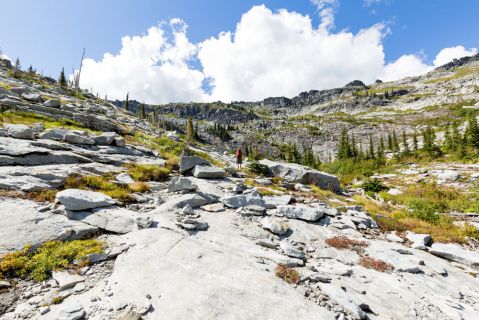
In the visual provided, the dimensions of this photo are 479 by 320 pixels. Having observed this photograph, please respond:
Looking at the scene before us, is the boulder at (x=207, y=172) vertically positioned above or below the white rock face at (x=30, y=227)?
above

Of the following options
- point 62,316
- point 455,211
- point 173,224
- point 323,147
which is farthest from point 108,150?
point 323,147

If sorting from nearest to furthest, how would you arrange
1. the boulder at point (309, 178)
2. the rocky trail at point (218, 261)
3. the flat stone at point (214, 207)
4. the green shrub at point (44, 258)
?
1. the rocky trail at point (218, 261)
2. the green shrub at point (44, 258)
3. the flat stone at point (214, 207)
4. the boulder at point (309, 178)

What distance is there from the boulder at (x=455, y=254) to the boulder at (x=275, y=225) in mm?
6206

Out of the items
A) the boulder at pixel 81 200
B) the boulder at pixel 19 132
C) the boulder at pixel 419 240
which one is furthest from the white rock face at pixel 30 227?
the boulder at pixel 419 240

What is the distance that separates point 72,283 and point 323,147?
157677mm

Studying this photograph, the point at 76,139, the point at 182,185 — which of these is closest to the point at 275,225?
the point at 182,185

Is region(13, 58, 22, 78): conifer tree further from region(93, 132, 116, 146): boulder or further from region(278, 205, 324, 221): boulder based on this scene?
region(278, 205, 324, 221): boulder

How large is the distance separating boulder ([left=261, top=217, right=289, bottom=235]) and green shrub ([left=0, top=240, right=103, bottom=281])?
20.1 ft

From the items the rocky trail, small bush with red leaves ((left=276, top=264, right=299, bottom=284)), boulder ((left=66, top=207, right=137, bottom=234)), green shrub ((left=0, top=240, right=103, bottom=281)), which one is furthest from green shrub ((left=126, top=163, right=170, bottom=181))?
small bush with red leaves ((left=276, top=264, right=299, bottom=284))

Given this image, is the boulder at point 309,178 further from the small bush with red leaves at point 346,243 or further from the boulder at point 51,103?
the boulder at point 51,103

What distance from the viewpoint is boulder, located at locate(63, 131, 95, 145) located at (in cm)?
1888

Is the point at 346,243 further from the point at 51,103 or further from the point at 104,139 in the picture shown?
the point at 51,103

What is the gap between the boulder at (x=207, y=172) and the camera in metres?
17.4

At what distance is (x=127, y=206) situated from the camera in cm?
1110
